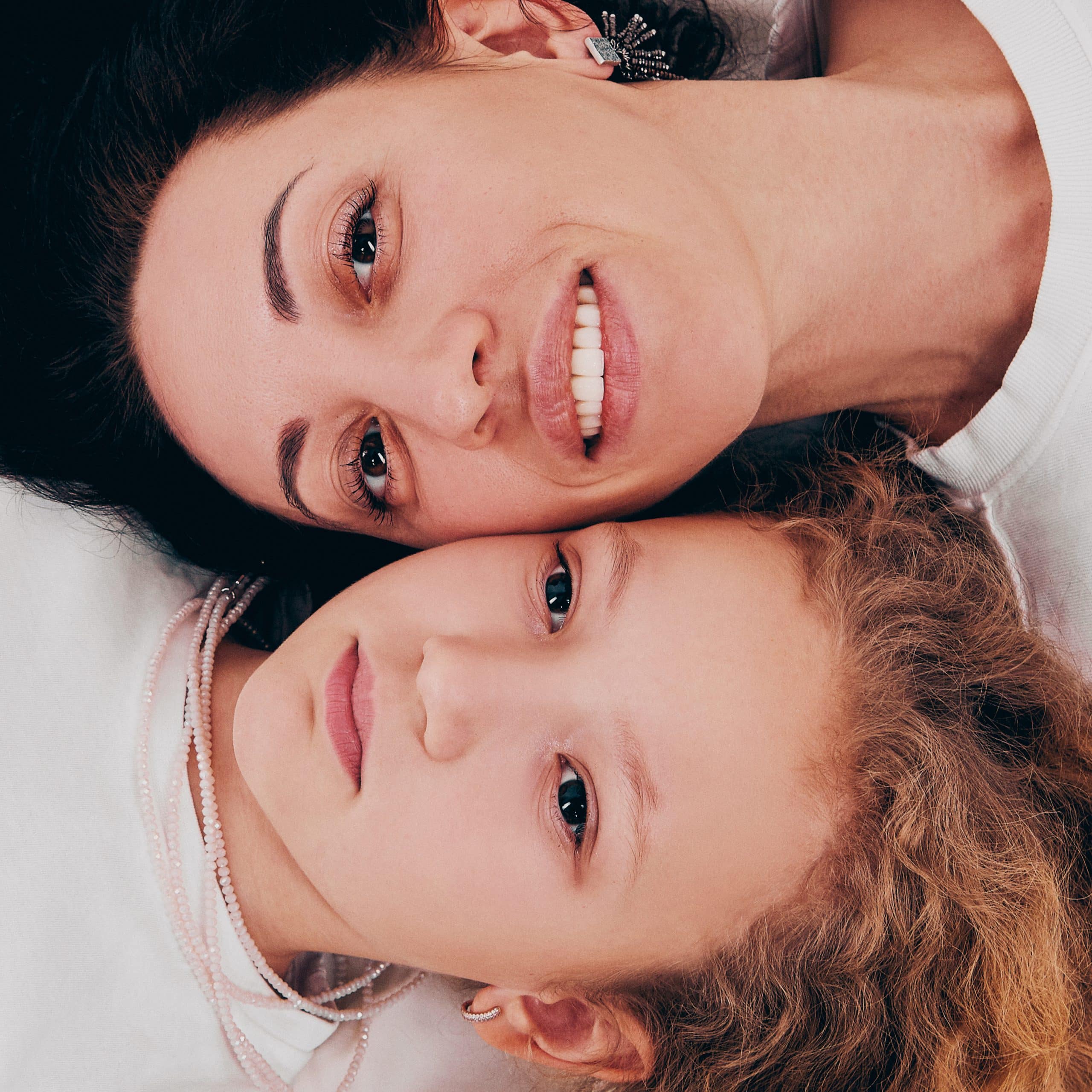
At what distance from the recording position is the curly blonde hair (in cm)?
134

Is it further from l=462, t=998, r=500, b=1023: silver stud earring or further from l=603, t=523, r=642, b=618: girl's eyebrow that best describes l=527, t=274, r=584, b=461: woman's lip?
l=462, t=998, r=500, b=1023: silver stud earring

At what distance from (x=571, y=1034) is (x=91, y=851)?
2.43 feet

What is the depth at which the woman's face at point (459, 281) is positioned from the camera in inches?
47.6

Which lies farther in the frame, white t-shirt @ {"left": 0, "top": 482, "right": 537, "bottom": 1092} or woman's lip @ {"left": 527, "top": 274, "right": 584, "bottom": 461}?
white t-shirt @ {"left": 0, "top": 482, "right": 537, "bottom": 1092}

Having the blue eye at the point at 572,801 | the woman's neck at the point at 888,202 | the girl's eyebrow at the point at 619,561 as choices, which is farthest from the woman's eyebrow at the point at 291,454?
the woman's neck at the point at 888,202

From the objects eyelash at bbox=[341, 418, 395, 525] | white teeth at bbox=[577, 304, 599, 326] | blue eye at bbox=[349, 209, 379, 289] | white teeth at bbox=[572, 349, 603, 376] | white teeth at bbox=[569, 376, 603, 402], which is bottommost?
eyelash at bbox=[341, 418, 395, 525]

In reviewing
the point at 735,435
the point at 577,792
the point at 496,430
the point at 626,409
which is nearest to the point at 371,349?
the point at 496,430

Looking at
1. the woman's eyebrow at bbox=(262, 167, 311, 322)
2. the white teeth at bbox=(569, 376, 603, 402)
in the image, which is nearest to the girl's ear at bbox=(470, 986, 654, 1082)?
the white teeth at bbox=(569, 376, 603, 402)

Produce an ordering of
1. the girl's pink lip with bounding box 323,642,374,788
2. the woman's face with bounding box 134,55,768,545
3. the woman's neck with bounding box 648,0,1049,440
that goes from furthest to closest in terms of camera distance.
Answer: the woman's neck with bounding box 648,0,1049,440
the girl's pink lip with bounding box 323,642,374,788
the woman's face with bounding box 134,55,768,545

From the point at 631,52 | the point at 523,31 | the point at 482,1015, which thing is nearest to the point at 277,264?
the point at 523,31

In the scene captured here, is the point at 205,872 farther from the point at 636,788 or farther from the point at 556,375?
the point at 556,375

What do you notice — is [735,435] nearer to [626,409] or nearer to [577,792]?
[626,409]

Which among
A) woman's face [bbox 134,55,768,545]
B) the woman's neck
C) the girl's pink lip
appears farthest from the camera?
the woman's neck

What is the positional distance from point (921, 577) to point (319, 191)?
1.05 metres
